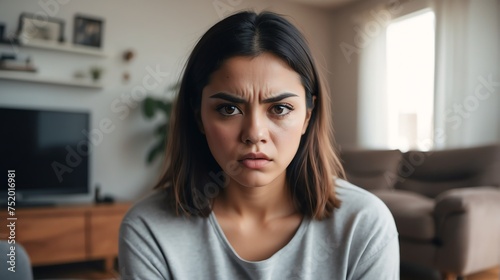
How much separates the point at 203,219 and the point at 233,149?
19 cm

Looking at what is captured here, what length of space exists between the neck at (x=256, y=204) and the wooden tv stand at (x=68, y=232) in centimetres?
209

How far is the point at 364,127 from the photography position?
4.05 metres

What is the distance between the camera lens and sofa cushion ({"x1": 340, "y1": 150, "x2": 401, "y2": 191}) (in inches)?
114

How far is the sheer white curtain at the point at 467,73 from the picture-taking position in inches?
121

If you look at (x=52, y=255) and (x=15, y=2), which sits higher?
(x=15, y=2)

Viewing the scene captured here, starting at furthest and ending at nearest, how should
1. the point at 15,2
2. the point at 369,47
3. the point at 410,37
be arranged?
1. the point at 369,47
2. the point at 410,37
3. the point at 15,2

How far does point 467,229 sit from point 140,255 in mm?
1783

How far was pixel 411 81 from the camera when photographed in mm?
3549

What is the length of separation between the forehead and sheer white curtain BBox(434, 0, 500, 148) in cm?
292

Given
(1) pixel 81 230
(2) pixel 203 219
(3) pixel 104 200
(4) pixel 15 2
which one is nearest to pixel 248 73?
(2) pixel 203 219

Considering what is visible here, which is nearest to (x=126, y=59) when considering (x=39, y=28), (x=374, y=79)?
(x=39, y=28)

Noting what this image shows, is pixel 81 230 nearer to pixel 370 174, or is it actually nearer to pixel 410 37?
pixel 370 174

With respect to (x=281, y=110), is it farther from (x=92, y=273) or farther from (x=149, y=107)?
(x=149, y=107)

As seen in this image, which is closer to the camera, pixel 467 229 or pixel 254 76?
pixel 254 76
